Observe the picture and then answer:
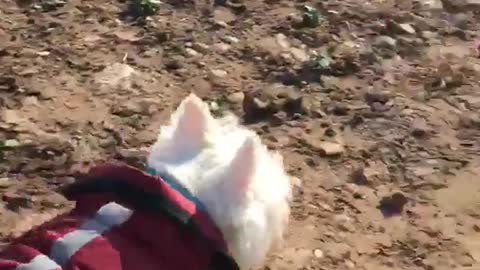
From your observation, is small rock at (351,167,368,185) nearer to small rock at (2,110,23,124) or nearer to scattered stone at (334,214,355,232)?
scattered stone at (334,214,355,232)

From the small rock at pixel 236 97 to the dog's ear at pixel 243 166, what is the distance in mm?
1169

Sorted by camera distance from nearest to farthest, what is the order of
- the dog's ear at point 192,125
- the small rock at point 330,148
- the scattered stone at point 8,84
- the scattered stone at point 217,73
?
the dog's ear at point 192,125 < the small rock at point 330,148 < the scattered stone at point 8,84 < the scattered stone at point 217,73

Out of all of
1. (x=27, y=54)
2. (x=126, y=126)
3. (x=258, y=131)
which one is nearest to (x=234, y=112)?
(x=258, y=131)

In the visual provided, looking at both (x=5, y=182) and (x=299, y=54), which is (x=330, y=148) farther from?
(x=5, y=182)

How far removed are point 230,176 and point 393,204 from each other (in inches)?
36.5

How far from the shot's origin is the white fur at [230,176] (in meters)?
2.36

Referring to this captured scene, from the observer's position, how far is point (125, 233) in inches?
86.4

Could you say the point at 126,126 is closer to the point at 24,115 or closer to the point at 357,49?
the point at 24,115

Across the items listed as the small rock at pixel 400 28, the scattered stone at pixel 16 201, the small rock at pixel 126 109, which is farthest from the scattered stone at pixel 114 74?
the small rock at pixel 400 28

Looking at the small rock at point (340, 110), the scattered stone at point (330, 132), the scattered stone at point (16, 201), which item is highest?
the small rock at point (340, 110)

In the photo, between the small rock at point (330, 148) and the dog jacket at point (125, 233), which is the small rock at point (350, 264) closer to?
the small rock at point (330, 148)

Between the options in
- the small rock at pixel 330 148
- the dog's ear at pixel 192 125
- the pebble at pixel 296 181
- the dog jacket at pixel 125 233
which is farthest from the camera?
the small rock at pixel 330 148

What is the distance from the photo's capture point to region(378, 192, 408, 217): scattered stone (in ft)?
Answer: 10.2

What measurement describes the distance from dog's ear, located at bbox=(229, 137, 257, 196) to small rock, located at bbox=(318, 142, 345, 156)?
0.98m
